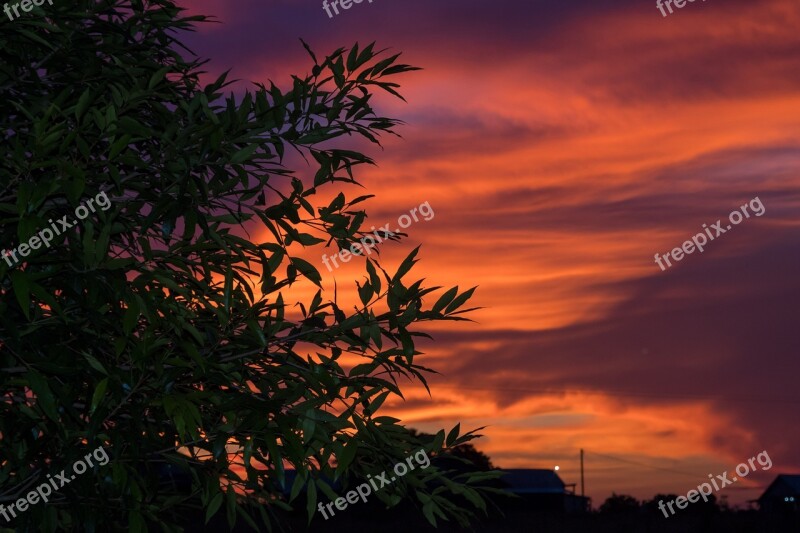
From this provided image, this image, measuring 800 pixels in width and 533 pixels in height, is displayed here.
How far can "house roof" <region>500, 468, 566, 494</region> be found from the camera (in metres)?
70.4

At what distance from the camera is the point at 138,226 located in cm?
625

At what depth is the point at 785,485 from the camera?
88.3 meters

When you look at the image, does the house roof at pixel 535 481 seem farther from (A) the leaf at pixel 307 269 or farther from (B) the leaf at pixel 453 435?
(A) the leaf at pixel 307 269

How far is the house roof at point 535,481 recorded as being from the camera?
2773 inches

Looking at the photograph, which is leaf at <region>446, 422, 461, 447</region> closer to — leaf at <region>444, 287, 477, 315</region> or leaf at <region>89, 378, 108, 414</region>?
leaf at <region>444, 287, 477, 315</region>

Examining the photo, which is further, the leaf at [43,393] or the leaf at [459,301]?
the leaf at [459,301]

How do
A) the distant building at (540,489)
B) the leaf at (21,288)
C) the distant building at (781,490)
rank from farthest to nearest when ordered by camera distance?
the distant building at (781,490)
the distant building at (540,489)
the leaf at (21,288)

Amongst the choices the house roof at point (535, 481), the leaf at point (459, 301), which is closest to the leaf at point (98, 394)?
the leaf at point (459, 301)

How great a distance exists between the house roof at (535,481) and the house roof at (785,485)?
82.4 feet

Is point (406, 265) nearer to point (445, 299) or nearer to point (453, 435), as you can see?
point (445, 299)

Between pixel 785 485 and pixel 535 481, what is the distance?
29.2m

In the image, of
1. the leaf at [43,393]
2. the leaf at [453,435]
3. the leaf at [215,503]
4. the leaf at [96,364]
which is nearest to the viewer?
the leaf at [43,393]

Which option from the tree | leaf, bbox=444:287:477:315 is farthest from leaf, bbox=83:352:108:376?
leaf, bbox=444:287:477:315

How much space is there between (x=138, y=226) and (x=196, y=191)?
1.00 metres
